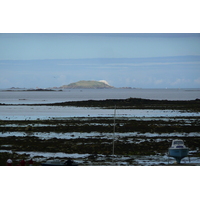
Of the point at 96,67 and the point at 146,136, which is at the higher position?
the point at 96,67

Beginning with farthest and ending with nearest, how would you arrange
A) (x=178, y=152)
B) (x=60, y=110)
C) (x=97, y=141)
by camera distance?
(x=60, y=110) < (x=97, y=141) < (x=178, y=152)

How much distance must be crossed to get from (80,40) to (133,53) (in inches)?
128

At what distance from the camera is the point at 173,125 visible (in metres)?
17.0

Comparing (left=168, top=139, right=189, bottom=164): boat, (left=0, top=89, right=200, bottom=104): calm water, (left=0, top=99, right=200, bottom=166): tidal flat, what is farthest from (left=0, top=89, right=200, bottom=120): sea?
(left=168, top=139, right=189, bottom=164): boat

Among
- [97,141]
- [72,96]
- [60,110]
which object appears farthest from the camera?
[72,96]

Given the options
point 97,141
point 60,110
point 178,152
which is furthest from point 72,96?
point 178,152

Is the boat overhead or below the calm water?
below

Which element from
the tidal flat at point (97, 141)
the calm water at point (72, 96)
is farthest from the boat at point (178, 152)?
the calm water at point (72, 96)

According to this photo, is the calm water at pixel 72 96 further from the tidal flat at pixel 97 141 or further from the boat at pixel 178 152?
the boat at pixel 178 152

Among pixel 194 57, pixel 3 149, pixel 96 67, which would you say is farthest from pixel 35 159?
pixel 96 67

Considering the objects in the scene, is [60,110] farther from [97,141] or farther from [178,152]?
[178,152]

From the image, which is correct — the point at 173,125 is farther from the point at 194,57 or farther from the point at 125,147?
the point at 125,147

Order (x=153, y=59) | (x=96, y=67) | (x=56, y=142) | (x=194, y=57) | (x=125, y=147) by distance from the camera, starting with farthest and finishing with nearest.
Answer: (x=96, y=67) → (x=153, y=59) → (x=194, y=57) → (x=56, y=142) → (x=125, y=147)

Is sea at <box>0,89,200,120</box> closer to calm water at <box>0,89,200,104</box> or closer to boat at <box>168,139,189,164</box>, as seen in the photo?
calm water at <box>0,89,200,104</box>
